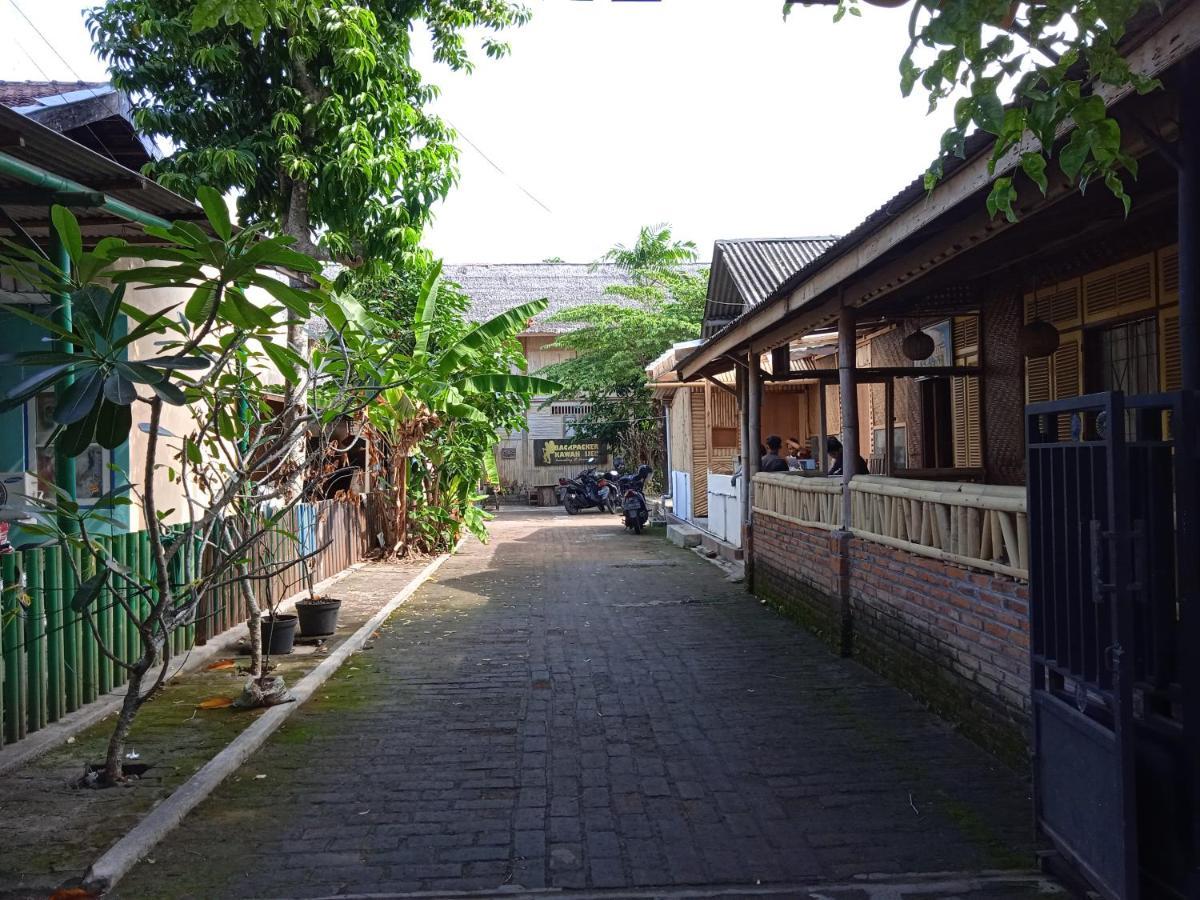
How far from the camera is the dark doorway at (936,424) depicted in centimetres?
1196

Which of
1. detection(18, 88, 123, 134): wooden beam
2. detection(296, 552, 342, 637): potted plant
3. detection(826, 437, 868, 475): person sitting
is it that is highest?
detection(18, 88, 123, 134): wooden beam

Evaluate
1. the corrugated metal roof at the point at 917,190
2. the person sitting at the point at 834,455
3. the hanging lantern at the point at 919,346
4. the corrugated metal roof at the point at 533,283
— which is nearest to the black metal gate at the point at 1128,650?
the corrugated metal roof at the point at 917,190

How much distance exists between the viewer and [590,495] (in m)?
28.4

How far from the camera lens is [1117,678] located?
138 inches

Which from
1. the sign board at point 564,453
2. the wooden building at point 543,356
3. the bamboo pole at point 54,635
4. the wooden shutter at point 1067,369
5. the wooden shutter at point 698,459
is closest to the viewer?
the bamboo pole at point 54,635

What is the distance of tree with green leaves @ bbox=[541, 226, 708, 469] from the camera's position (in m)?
28.2

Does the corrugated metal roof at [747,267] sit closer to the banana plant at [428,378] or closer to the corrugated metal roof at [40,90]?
the banana plant at [428,378]

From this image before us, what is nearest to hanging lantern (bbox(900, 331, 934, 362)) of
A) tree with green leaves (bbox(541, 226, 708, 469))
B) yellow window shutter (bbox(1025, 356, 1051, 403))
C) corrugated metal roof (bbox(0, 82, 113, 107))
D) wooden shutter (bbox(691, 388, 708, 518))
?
yellow window shutter (bbox(1025, 356, 1051, 403))

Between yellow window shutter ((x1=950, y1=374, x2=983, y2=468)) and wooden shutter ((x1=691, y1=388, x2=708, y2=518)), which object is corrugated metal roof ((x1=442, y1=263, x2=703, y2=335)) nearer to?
wooden shutter ((x1=691, y1=388, x2=708, y2=518))

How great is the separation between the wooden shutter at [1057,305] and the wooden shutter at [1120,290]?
0.64 feet

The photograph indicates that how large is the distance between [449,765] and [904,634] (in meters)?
3.43

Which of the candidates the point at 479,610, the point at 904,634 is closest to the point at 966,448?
the point at 904,634

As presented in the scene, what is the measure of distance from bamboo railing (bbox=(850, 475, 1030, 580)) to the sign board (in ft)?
81.1

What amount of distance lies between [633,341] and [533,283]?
1361 centimetres
